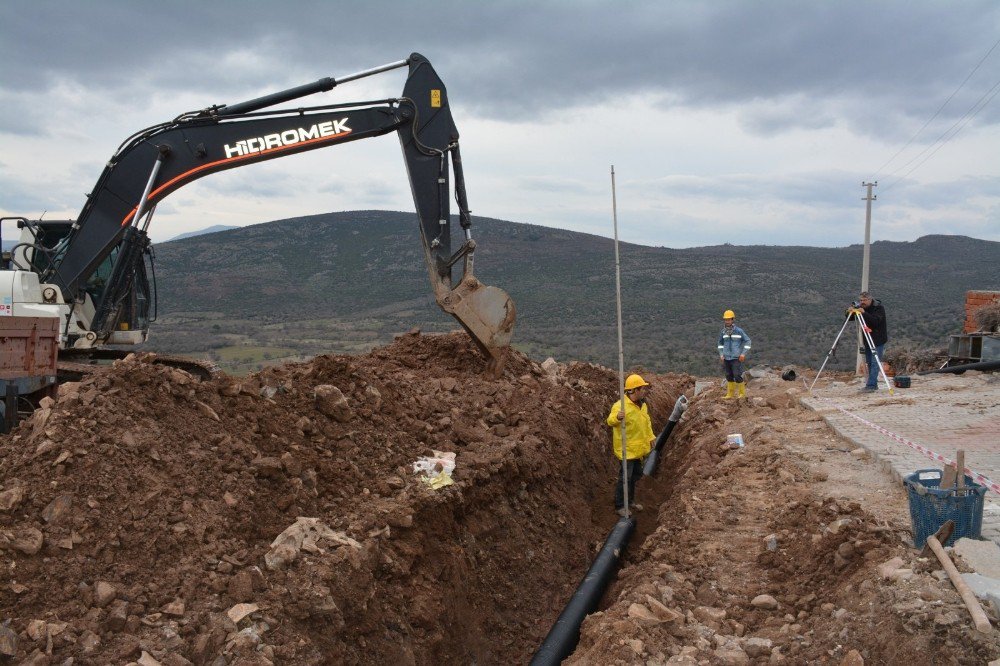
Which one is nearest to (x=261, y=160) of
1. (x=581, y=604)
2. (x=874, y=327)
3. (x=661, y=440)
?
(x=581, y=604)

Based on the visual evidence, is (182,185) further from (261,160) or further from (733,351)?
(733,351)

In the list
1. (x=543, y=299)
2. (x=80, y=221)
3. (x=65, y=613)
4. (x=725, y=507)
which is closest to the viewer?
(x=65, y=613)

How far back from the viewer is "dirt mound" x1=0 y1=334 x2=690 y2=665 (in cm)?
500

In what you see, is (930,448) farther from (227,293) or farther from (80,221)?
(227,293)

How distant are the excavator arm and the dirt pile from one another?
3.96 metres

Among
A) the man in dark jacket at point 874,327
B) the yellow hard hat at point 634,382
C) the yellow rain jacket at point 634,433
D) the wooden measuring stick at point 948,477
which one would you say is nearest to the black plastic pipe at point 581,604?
the yellow rain jacket at point 634,433

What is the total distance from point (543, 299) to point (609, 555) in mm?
44941

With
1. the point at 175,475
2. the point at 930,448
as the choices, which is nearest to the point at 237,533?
the point at 175,475

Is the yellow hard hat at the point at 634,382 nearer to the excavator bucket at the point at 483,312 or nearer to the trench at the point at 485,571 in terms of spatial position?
the trench at the point at 485,571

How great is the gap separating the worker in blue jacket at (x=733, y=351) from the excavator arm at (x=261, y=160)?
4775mm

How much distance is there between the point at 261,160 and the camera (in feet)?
33.7

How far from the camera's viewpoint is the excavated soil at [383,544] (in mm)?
4891

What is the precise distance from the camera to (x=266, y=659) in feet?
16.2

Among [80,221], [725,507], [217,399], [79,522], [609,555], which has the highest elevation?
[80,221]
